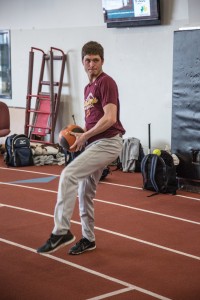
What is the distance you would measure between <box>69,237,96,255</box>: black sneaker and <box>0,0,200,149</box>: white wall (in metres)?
4.24

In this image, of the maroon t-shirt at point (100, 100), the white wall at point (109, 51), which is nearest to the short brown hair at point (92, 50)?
the maroon t-shirt at point (100, 100)

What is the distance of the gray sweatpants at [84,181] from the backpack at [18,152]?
15.2 feet

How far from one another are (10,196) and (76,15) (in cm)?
424

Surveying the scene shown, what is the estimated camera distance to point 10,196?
7223 millimetres

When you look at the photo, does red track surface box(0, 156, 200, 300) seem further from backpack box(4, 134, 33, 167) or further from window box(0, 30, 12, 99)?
window box(0, 30, 12, 99)

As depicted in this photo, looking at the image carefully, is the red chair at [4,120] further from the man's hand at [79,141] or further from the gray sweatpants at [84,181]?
the man's hand at [79,141]

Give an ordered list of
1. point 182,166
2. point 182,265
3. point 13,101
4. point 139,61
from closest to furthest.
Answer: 1. point 182,265
2. point 182,166
3. point 139,61
4. point 13,101

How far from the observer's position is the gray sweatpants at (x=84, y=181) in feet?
14.8

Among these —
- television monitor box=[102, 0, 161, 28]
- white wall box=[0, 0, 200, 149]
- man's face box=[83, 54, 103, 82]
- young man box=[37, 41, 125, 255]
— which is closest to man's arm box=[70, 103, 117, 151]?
young man box=[37, 41, 125, 255]

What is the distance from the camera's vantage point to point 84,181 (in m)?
4.81

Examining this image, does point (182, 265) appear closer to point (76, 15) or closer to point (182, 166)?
point (182, 166)

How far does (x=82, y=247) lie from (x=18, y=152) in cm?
469

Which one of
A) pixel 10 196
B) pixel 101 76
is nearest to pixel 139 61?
pixel 10 196

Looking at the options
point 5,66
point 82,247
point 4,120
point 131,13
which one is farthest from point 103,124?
point 5,66
